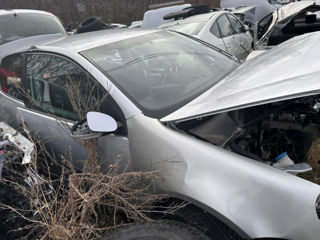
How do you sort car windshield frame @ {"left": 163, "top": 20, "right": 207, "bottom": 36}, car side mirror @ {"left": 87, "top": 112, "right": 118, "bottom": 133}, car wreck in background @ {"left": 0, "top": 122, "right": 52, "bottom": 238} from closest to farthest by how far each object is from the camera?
car side mirror @ {"left": 87, "top": 112, "right": 118, "bottom": 133}, car wreck in background @ {"left": 0, "top": 122, "right": 52, "bottom": 238}, car windshield frame @ {"left": 163, "top": 20, "right": 207, "bottom": 36}

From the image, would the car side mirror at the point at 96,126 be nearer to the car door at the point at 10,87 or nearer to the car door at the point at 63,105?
the car door at the point at 63,105

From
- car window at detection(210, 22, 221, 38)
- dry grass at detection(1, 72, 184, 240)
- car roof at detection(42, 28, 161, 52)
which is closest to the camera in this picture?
dry grass at detection(1, 72, 184, 240)

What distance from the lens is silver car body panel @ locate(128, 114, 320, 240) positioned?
1.36 meters

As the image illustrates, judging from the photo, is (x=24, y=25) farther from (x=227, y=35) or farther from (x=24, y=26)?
(x=227, y=35)

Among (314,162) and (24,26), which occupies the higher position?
(24,26)

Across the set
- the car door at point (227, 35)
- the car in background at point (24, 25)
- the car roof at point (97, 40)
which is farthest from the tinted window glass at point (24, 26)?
the car door at point (227, 35)

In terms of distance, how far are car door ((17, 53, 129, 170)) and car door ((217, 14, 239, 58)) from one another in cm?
Answer: 363

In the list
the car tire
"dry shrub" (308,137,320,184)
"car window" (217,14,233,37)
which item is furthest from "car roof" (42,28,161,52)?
"car window" (217,14,233,37)

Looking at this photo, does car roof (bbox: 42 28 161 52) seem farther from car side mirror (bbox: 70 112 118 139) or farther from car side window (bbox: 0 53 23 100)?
car side mirror (bbox: 70 112 118 139)

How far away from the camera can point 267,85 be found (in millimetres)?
1538

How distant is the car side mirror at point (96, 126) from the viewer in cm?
176

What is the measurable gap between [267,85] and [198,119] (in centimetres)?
47

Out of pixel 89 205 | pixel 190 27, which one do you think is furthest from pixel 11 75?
pixel 190 27

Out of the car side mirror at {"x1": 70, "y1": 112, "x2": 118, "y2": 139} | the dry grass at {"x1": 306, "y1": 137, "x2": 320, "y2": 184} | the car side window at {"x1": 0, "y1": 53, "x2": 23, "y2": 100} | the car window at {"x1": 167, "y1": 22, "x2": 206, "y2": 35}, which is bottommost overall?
the dry grass at {"x1": 306, "y1": 137, "x2": 320, "y2": 184}
